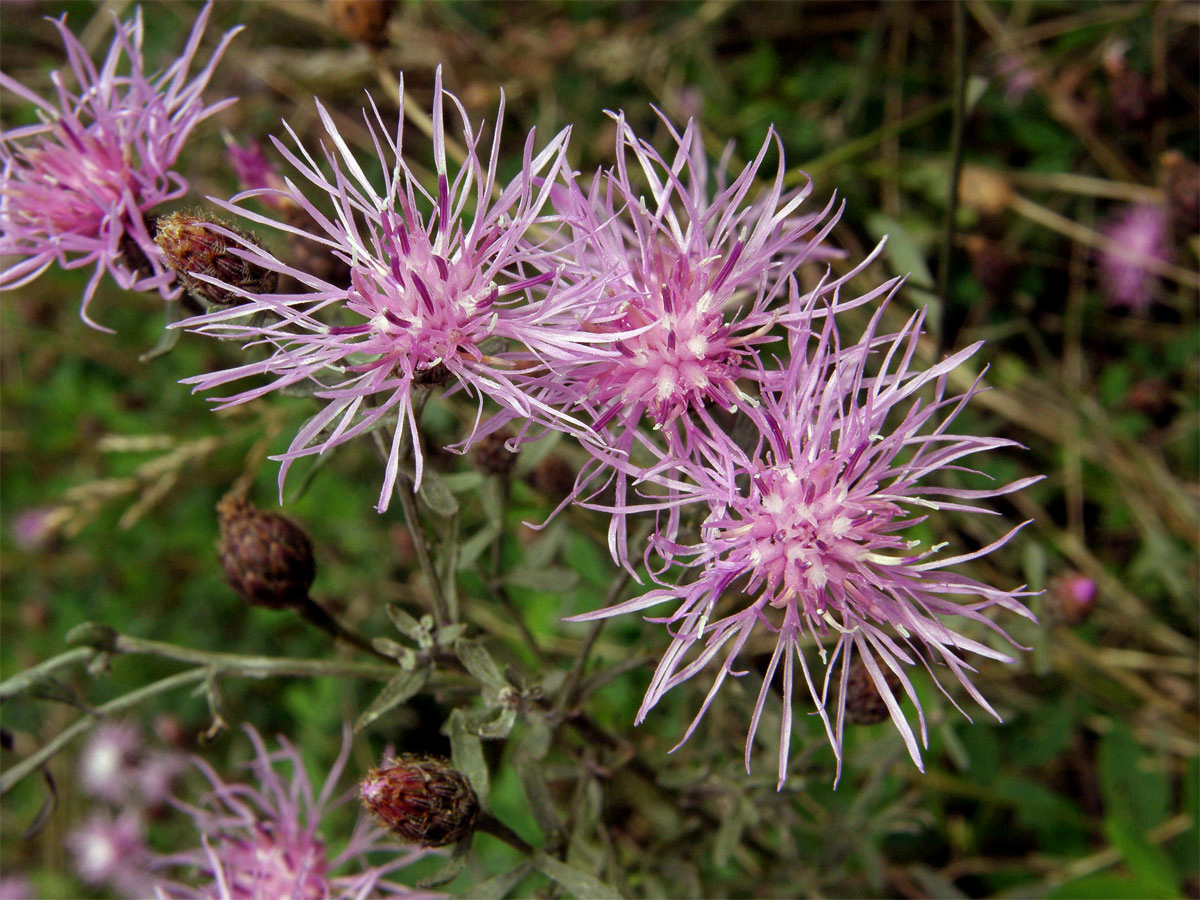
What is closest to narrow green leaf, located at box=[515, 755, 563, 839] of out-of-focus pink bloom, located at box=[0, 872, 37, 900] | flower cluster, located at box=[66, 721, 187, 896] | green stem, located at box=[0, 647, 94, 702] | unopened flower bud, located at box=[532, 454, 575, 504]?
unopened flower bud, located at box=[532, 454, 575, 504]

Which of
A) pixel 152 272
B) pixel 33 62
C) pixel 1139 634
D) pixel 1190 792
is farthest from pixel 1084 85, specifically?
pixel 33 62

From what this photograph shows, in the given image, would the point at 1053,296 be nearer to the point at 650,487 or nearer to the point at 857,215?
the point at 857,215

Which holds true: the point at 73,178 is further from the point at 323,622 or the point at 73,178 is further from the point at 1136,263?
the point at 1136,263

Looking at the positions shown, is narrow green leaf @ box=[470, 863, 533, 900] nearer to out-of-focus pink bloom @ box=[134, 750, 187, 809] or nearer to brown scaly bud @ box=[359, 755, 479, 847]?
brown scaly bud @ box=[359, 755, 479, 847]

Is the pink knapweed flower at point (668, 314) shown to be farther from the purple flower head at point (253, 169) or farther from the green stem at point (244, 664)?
the purple flower head at point (253, 169)

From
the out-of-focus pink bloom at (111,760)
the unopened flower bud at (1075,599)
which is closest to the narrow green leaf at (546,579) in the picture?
the unopened flower bud at (1075,599)

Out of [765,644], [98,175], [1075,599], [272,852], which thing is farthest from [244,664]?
[1075,599]
